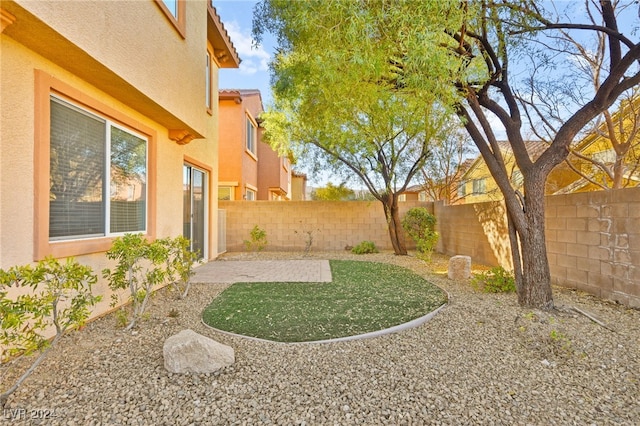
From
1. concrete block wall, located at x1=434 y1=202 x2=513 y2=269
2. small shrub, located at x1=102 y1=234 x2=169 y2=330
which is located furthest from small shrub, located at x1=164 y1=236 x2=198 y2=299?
concrete block wall, located at x1=434 y1=202 x2=513 y2=269

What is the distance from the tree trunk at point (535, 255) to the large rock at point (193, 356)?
4.47m

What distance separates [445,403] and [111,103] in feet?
18.5

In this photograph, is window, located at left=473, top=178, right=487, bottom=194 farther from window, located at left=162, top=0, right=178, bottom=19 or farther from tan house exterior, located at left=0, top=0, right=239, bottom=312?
window, located at left=162, top=0, right=178, bottom=19

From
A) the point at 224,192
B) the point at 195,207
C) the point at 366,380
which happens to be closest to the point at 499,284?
the point at 366,380

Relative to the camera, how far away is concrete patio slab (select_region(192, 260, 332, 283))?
7.38m

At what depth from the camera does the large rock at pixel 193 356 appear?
Result: 3.04 m

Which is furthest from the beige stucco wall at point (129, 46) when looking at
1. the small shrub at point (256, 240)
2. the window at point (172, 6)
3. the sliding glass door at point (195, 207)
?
the small shrub at point (256, 240)

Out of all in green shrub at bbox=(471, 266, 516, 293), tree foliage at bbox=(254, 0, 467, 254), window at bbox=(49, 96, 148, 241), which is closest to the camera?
window at bbox=(49, 96, 148, 241)

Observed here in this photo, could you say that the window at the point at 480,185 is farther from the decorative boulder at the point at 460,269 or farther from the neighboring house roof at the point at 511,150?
the decorative boulder at the point at 460,269

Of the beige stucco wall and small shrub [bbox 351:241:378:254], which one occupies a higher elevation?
the beige stucco wall

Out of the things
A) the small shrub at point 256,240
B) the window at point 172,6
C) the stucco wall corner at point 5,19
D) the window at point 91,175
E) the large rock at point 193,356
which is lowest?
the large rock at point 193,356

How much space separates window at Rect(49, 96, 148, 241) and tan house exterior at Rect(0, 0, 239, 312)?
0.01 metres

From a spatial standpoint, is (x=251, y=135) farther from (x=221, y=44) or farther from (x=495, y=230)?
(x=495, y=230)

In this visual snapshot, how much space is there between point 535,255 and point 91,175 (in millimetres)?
6538
